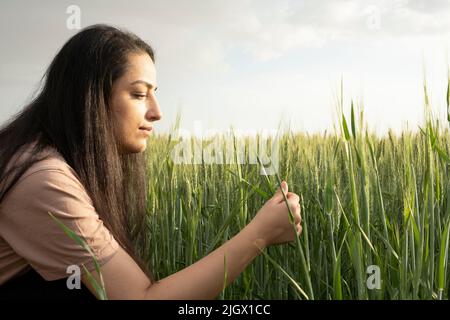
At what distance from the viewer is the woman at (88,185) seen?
1060 millimetres

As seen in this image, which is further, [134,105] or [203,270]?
[134,105]

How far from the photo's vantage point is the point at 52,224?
1063 millimetres

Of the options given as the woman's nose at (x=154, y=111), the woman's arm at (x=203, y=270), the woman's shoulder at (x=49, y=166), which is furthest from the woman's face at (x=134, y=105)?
the woman's arm at (x=203, y=270)

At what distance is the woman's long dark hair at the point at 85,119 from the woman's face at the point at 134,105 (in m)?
0.02

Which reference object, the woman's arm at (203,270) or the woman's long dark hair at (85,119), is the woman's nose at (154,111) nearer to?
the woman's long dark hair at (85,119)

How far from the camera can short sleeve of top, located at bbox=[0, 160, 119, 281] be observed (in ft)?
3.44

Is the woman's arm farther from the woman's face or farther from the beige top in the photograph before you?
the woman's face

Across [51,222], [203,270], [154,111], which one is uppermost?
[154,111]

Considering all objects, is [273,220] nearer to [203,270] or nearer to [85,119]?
[203,270]

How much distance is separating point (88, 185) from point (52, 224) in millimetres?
166

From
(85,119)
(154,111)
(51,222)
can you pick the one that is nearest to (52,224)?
(51,222)

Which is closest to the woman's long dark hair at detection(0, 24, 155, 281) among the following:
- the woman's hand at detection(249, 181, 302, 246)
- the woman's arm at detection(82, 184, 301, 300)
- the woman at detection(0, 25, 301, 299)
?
the woman at detection(0, 25, 301, 299)
